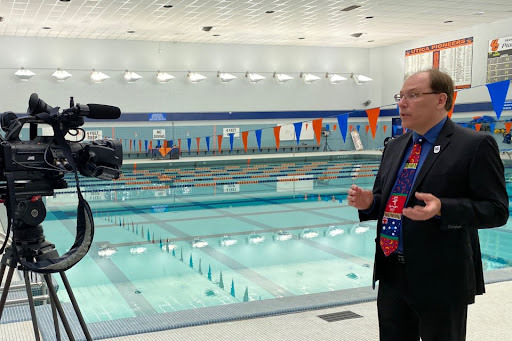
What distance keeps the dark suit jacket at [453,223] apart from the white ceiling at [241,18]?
41.6 feet

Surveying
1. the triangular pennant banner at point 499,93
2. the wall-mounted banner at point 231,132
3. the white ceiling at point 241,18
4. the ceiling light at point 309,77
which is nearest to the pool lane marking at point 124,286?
the triangular pennant banner at point 499,93

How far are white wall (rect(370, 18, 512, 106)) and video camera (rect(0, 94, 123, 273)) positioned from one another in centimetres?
1547

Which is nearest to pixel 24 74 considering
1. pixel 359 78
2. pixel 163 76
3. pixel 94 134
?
pixel 94 134

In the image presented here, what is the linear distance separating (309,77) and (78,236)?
20.8 m

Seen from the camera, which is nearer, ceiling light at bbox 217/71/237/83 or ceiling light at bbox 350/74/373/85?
ceiling light at bbox 217/71/237/83

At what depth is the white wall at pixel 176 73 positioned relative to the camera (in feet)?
61.4

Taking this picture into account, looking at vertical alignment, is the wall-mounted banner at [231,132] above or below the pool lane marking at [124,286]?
above

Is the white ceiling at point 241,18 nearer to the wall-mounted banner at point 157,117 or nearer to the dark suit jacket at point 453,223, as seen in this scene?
the wall-mounted banner at point 157,117

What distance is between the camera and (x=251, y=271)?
5617mm

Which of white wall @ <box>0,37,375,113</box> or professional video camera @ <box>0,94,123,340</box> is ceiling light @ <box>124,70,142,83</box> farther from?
professional video camera @ <box>0,94,123,340</box>

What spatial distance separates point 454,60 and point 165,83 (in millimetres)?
10984

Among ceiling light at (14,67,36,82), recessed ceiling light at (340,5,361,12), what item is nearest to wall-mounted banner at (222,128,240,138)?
ceiling light at (14,67,36,82)

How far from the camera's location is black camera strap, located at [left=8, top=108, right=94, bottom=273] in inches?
84.2

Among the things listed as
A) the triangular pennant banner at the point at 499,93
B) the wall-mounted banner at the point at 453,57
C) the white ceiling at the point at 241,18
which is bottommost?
the triangular pennant banner at the point at 499,93
